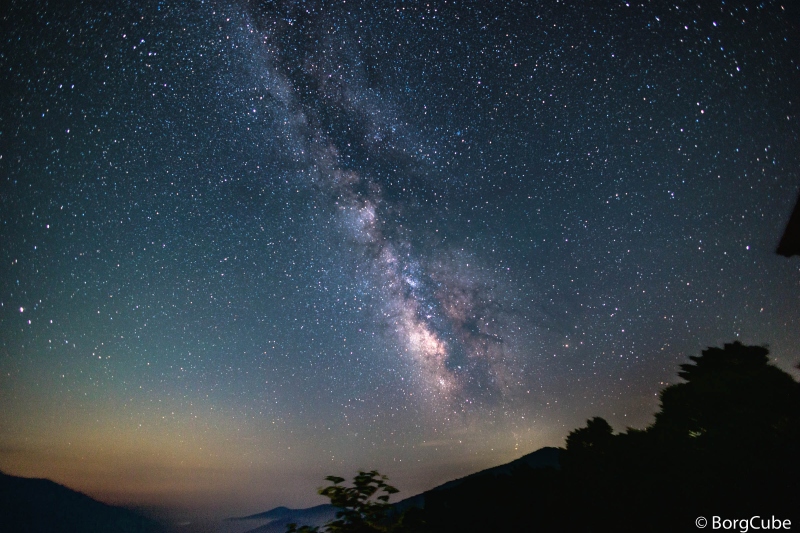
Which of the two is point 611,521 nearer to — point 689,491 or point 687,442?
point 689,491

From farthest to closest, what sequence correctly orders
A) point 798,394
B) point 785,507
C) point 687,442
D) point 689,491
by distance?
point 687,442 < point 798,394 < point 689,491 < point 785,507

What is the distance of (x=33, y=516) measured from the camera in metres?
192

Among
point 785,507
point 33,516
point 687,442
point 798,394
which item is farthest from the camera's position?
point 33,516

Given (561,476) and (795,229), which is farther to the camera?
(561,476)

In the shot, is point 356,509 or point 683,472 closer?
point 356,509

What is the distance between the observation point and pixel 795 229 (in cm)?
507

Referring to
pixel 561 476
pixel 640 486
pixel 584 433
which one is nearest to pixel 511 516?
pixel 561 476

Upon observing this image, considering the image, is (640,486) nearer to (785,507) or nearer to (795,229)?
(785,507)

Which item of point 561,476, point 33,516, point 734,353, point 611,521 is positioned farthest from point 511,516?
point 33,516

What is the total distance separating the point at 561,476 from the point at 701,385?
438 cm

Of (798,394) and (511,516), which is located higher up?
(798,394)

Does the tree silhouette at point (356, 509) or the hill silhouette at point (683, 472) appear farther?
the hill silhouette at point (683, 472)

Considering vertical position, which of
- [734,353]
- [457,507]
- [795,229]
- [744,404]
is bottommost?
[457,507]

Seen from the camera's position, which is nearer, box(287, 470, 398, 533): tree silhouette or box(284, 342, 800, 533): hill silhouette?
box(287, 470, 398, 533): tree silhouette
